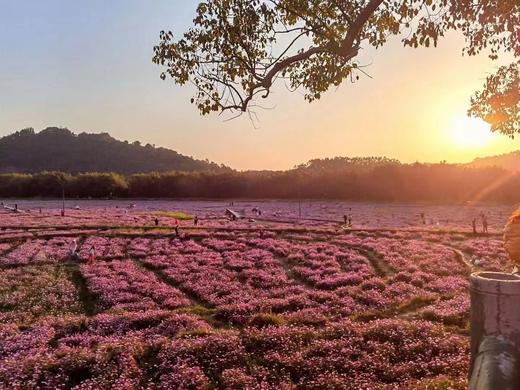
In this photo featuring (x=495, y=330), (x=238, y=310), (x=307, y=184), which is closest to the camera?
(x=495, y=330)

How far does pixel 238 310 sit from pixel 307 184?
104543mm

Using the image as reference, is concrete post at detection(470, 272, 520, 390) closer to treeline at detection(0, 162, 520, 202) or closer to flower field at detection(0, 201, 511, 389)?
flower field at detection(0, 201, 511, 389)

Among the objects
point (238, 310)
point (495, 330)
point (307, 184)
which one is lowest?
point (238, 310)

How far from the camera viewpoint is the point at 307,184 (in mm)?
124375

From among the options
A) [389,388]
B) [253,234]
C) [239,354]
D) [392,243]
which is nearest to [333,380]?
[389,388]

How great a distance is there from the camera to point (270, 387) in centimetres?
1248

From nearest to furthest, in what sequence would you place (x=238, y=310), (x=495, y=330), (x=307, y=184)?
(x=495, y=330), (x=238, y=310), (x=307, y=184)

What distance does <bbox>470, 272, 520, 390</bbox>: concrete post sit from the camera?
16.2 ft

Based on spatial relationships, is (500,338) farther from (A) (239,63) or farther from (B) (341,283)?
(B) (341,283)

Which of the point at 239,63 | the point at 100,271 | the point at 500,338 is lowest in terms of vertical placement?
the point at 100,271

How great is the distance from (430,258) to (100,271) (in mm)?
21381

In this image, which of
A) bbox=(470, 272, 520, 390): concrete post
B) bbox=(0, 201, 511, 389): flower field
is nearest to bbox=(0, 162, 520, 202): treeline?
bbox=(0, 201, 511, 389): flower field

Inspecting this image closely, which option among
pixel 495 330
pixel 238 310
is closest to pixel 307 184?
pixel 238 310

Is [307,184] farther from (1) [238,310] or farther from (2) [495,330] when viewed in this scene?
(2) [495,330]
